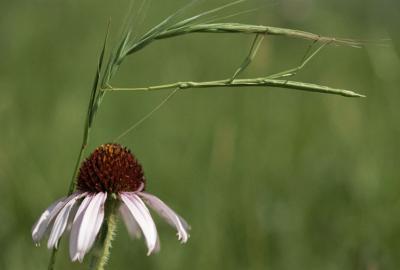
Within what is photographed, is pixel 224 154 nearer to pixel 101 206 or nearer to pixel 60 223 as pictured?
pixel 101 206

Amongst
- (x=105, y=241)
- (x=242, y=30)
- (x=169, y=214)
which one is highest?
(x=242, y=30)

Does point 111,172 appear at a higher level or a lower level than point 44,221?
higher

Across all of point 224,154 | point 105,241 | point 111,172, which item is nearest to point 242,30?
point 111,172

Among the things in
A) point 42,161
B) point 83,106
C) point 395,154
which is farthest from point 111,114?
point 395,154

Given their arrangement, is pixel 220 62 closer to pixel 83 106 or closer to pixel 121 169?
pixel 83 106

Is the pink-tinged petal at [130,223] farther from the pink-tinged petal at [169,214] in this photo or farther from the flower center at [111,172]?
the pink-tinged petal at [169,214]

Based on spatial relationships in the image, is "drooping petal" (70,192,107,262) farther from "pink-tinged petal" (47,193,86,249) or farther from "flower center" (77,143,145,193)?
"flower center" (77,143,145,193)
